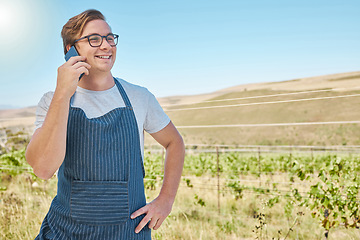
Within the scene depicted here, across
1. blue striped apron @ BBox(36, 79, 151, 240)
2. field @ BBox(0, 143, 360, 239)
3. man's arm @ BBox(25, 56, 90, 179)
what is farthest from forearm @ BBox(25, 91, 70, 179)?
field @ BBox(0, 143, 360, 239)

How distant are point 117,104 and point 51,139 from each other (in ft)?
0.98

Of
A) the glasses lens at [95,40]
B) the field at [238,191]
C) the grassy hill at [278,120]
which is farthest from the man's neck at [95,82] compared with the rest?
the grassy hill at [278,120]

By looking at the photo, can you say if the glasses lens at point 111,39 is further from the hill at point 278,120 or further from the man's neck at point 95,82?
the hill at point 278,120

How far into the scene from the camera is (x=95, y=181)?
113 cm

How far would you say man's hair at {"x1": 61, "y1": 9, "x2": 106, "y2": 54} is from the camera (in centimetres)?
117

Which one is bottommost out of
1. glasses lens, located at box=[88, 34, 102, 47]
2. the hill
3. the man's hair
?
the hill

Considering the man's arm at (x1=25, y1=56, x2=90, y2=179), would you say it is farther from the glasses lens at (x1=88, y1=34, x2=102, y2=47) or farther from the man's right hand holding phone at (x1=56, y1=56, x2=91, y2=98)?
the glasses lens at (x1=88, y1=34, x2=102, y2=47)

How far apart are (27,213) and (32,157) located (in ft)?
9.08

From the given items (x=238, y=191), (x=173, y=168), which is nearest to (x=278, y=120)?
(x=238, y=191)

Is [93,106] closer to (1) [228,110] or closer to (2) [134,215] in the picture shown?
(2) [134,215]

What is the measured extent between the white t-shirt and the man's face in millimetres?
101

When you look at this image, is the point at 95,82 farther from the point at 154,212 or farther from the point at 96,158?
the point at 154,212

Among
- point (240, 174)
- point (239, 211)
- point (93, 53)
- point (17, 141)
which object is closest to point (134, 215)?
point (93, 53)

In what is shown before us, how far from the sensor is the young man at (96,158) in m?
1.13
